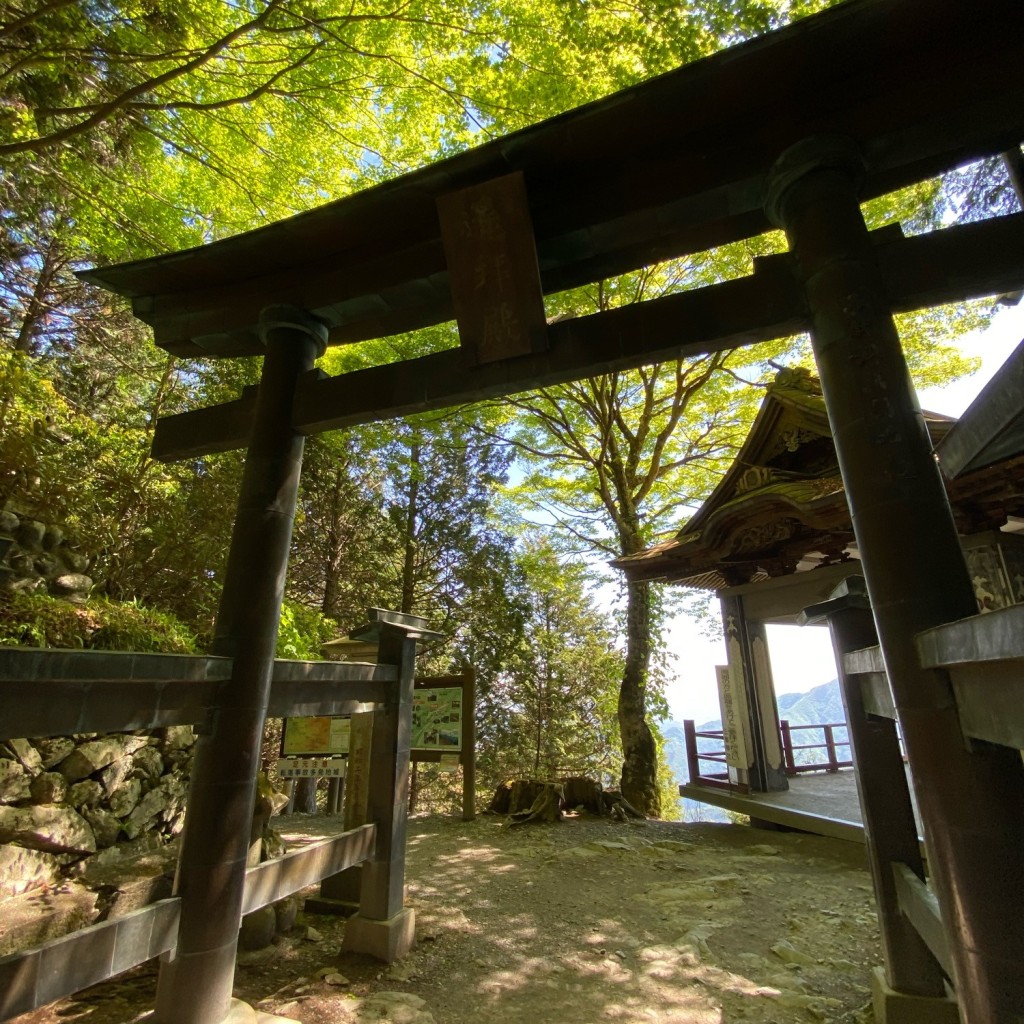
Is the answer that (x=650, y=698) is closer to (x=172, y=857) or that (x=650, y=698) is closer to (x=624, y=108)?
(x=172, y=857)

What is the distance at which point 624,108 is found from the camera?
9.81ft

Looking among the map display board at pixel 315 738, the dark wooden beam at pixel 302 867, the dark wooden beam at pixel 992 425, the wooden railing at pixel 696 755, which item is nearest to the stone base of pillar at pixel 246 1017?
the dark wooden beam at pixel 302 867

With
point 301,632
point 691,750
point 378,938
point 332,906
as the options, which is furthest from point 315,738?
point 691,750

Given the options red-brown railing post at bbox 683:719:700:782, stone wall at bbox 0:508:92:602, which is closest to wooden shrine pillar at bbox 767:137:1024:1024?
red-brown railing post at bbox 683:719:700:782

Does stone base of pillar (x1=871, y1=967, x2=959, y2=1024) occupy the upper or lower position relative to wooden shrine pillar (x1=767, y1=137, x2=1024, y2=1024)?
lower

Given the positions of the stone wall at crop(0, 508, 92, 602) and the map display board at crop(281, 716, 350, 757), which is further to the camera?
the map display board at crop(281, 716, 350, 757)

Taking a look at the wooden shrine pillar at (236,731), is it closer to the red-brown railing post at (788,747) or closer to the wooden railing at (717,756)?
the wooden railing at (717,756)

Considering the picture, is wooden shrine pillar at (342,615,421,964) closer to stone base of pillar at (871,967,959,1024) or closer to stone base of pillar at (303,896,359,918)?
stone base of pillar at (303,896,359,918)

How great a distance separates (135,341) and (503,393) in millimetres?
11507

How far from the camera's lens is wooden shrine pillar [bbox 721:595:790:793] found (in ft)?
25.9

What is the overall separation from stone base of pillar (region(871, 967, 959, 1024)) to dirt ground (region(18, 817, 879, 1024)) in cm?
49

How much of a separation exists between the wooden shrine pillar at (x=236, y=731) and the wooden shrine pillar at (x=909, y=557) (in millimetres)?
3093

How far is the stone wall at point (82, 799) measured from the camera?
4.18m

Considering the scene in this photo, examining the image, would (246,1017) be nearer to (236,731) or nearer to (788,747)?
(236,731)
